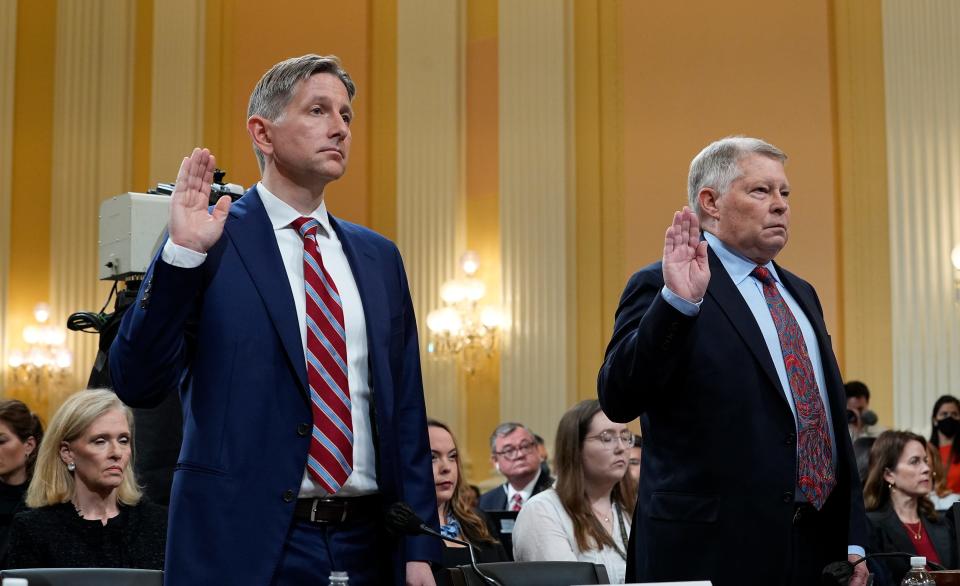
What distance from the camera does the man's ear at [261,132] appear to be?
271cm

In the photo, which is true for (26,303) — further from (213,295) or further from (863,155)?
(213,295)

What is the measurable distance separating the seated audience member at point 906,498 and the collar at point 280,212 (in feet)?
12.7

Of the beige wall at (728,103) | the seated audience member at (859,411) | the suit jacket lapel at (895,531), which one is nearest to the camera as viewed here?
the suit jacket lapel at (895,531)

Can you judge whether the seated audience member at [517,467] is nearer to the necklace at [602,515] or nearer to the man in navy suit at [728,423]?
the necklace at [602,515]

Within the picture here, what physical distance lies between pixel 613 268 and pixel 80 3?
5.51 metres

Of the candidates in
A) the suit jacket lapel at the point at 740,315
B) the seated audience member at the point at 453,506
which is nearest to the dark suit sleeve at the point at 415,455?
the suit jacket lapel at the point at 740,315

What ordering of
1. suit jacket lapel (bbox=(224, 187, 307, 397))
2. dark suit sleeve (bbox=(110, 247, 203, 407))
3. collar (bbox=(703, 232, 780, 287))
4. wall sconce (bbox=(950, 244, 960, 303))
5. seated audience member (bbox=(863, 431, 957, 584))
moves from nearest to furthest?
dark suit sleeve (bbox=(110, 247, 203, 407)) → suit jacket lapel (bbox=(224, 187, 307, 397)) → collar (bbox=(703, 232, 780, 287)) → seated audience member (bbox=(863, 431, 957, 584)) → wall sconce (bbox=(950, 244, 960, 303))

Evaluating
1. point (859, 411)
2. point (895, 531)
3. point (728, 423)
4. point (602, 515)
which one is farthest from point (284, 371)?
point (859, 411)

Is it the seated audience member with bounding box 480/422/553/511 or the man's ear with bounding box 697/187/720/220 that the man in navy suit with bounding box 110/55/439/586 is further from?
the seated audience member with bounding box 480/422/553/511

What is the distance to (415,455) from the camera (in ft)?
8.65

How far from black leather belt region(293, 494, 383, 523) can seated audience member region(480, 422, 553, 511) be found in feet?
16.3

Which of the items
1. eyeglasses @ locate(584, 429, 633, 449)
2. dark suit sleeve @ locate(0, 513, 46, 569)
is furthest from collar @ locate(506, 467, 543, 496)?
dark suit sleeve @ locate(0, 513, 46, 569)

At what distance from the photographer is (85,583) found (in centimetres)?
321

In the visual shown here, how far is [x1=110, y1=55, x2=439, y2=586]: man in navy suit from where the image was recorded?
2.38 m
